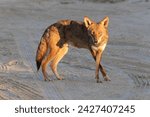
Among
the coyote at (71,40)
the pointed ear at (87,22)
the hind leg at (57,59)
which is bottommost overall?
the hind leg at (57,59)

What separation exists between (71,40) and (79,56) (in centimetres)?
250

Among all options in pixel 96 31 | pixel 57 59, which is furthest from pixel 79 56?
pixel 96 31

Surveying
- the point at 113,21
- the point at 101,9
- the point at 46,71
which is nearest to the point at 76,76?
the point at 46,71

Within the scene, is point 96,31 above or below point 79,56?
above

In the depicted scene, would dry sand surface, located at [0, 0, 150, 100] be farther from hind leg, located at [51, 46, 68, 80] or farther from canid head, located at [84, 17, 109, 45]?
canid head, located at [84, 17, 109, 45]

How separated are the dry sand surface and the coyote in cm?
41

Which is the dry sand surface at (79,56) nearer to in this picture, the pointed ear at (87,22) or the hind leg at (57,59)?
the hind leg at (57,59)

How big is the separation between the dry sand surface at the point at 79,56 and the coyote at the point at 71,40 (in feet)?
1.33

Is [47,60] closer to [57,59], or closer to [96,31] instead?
[57,59]

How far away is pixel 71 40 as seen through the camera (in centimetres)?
1134

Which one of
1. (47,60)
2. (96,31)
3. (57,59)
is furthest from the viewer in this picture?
(57,59)

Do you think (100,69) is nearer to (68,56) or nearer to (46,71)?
(46,71)

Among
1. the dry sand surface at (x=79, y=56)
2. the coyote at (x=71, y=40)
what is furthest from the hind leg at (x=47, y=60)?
the dry sand surface at (x=79, y=56)

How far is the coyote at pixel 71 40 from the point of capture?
36.2ft
